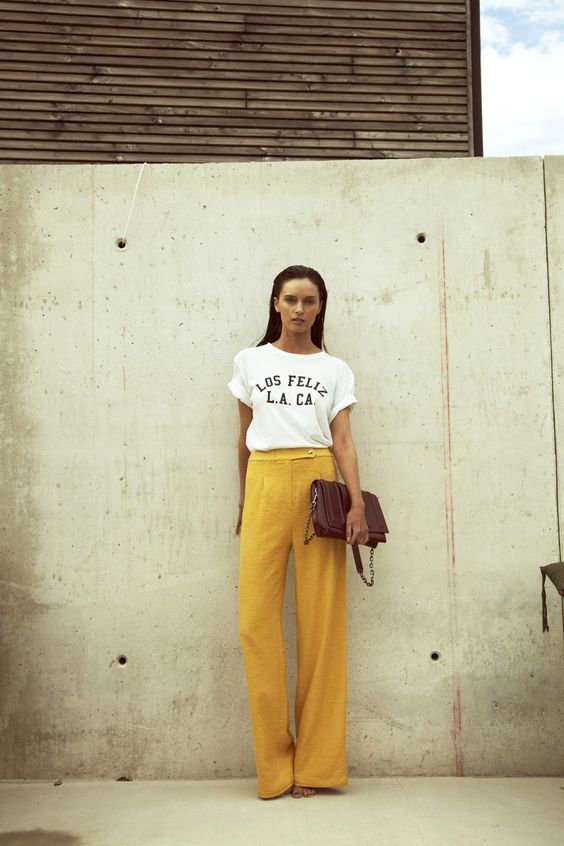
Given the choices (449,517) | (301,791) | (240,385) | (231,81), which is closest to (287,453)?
(240,385)

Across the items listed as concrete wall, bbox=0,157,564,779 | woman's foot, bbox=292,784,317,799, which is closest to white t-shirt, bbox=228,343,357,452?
concrete wall, bbox=0,157,564,779

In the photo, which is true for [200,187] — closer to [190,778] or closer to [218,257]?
[218,257]

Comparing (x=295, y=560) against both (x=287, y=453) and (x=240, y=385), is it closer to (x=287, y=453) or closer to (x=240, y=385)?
(x=287, y=453)

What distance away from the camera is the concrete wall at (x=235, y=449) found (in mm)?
3293

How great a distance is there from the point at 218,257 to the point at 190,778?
7.46 feet

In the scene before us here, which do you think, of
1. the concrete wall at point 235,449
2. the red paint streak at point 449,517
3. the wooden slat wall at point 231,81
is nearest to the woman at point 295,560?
the concrete wall at point 235,449

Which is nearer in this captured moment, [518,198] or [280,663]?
Answer: [280,663]

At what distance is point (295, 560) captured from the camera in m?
3.04

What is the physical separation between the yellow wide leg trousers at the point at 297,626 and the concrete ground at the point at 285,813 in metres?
0.16

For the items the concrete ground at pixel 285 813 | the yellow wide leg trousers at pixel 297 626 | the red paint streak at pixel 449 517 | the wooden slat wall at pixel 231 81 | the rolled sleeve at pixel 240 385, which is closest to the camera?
the concrete ground at pixel 285 813

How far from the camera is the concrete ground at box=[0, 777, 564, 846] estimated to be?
2645 mm

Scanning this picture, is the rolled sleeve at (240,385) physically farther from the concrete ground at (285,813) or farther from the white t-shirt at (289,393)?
the concrete ground at (285,813)

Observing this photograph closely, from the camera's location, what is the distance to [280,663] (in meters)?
3.03

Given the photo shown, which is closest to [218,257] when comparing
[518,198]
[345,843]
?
[518,198]
